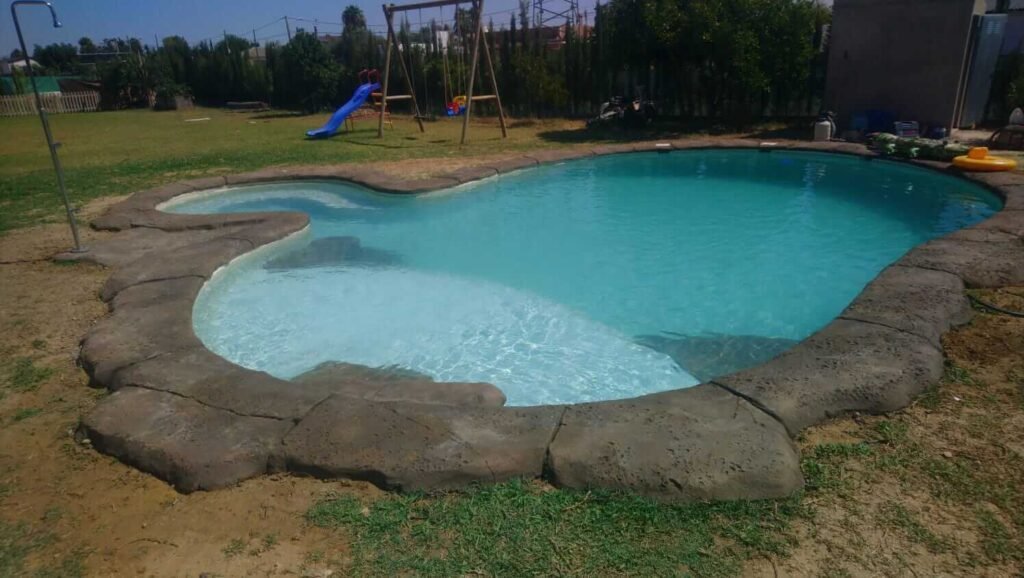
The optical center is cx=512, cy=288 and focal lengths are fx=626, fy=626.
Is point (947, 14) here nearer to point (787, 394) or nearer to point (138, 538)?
point (787, 394)

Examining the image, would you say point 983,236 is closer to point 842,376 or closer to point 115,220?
point 842,376

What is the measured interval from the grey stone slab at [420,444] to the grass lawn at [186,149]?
19.8ft

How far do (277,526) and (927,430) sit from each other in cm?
268

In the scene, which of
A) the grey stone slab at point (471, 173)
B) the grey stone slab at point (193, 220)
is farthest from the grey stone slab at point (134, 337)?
the grey stone slab at point (471, 173)

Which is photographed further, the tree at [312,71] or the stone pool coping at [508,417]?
the tree at [312,71]

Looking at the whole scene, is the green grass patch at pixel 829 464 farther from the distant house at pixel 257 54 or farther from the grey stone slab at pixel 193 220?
the distant house at pixel 257 54

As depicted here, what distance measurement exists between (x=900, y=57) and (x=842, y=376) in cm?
974

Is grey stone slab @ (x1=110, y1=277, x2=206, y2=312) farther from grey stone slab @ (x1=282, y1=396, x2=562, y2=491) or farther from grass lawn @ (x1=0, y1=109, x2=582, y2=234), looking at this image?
grass lawn @ (x1=0, y1=109, x2=582, y2=234)

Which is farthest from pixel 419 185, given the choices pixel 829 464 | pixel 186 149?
pixel 186 149

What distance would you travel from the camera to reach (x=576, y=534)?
85.8 inches

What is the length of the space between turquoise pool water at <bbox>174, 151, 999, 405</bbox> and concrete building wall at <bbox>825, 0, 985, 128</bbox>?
208 cm

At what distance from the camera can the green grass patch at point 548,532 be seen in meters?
2.05

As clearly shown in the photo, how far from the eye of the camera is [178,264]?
5.21 metres

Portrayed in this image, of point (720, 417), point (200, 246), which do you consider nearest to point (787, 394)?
point (720, 417)
